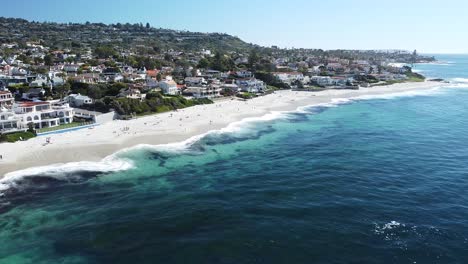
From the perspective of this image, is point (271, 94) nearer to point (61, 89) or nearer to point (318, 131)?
point (318, 131)

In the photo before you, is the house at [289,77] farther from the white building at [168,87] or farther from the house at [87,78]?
the house at [87,78]

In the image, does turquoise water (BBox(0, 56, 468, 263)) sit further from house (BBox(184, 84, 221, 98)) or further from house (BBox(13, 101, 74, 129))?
house (BBox(184, 84, 221, 98))

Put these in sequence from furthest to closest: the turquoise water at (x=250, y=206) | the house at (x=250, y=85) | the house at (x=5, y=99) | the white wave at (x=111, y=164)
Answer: the house at (x=250, y=85) < the house at (x=5, y=99) < the white wave at (x=111, y=164) < the turquoise water at (x=250, y=206)

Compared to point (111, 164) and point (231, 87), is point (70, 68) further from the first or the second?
point (111, 164)

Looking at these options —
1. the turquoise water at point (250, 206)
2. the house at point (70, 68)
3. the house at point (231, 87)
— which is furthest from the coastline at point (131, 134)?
the house at point (70, 68)

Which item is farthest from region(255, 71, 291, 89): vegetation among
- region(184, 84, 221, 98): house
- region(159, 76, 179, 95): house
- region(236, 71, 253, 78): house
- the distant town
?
region(159, 76, 179, 95): house

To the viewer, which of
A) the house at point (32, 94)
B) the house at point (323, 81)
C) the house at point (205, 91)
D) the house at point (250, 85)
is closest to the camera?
the house at point (32, 94)

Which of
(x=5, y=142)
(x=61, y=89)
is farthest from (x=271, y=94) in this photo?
(x=5, y=142)
